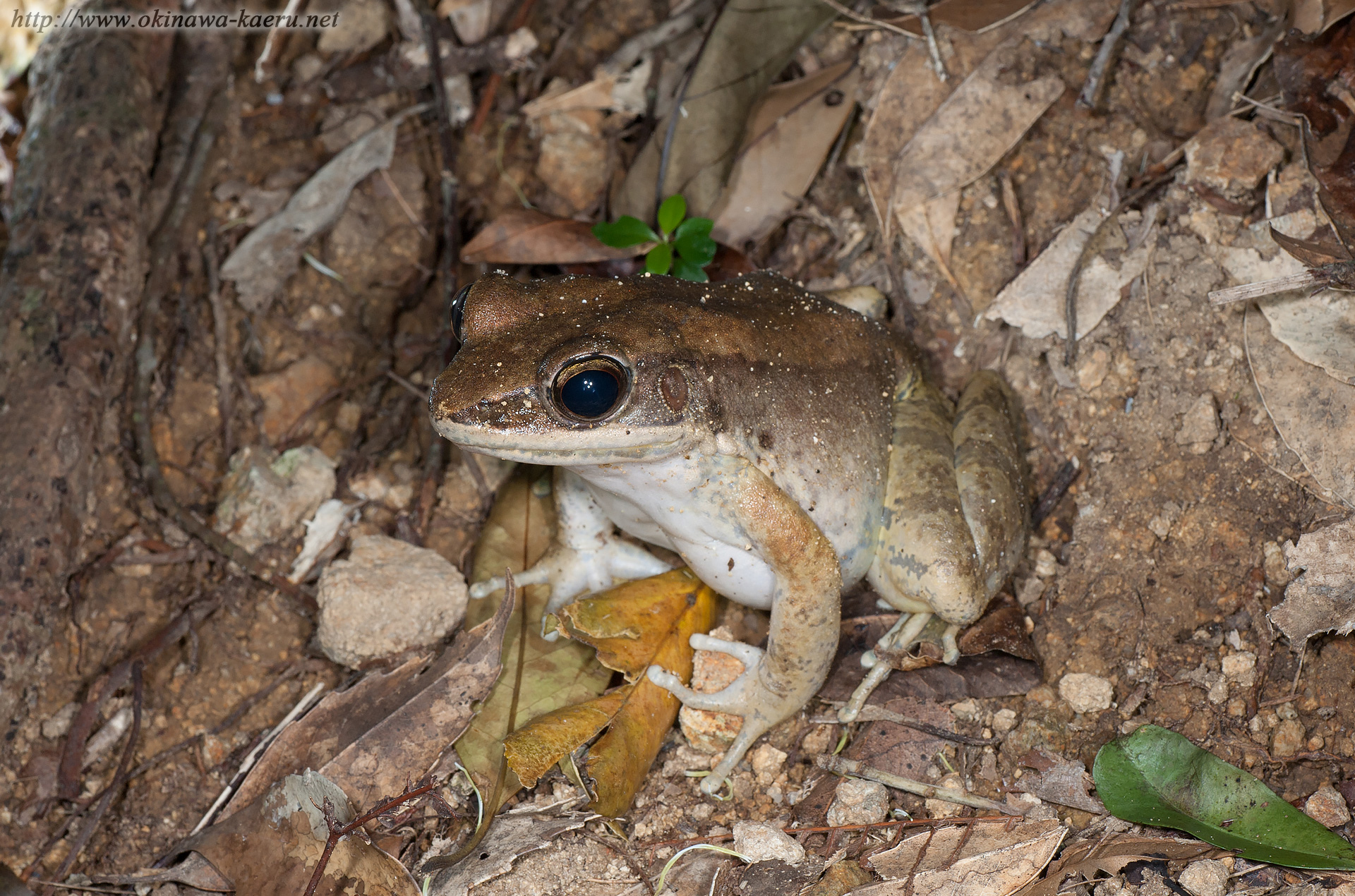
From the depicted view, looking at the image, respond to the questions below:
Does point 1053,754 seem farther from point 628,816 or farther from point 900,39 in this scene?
point 900,39

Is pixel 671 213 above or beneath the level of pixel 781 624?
above

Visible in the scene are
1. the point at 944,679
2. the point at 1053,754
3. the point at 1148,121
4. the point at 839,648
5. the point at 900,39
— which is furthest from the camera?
the point at 900,39

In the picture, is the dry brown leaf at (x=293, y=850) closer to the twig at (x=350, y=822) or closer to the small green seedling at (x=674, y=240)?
the twig at (x=350, y=822)

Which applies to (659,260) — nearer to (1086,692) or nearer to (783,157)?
(783,157)

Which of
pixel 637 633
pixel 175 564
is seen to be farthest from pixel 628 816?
pixel 175 564

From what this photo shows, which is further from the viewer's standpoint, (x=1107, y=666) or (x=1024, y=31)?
(x=1024, y=31)

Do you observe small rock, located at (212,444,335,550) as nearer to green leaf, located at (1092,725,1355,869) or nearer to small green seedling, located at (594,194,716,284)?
small green seedling, located at (594,194,716,284)

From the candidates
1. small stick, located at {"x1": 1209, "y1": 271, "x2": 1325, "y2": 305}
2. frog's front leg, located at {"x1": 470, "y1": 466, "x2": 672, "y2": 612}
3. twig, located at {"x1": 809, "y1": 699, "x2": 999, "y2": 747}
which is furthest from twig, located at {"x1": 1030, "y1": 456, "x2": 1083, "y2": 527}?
frog's front leg, located at {"x1": 470, "y1": 466, "x2": 672, "y2": 612}

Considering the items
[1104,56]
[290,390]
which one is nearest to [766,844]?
[290,390]
